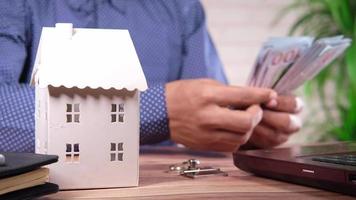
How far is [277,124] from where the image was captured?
3.57 ft

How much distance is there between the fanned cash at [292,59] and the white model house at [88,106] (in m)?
0.37

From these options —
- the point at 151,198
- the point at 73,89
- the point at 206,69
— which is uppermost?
the point at 206,69

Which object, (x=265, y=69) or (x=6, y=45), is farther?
(x=6, y=45)

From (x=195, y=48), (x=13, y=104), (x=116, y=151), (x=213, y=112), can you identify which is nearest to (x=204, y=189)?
(x=116, y=151)

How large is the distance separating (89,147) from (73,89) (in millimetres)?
64

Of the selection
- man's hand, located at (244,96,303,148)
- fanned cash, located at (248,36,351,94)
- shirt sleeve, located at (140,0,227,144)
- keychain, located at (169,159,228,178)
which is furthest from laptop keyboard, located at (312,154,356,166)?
shirt sleeve, located at (140,0,227,144)

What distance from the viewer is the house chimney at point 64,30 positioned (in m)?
0.61

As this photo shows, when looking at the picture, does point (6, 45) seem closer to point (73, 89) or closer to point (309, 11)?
point (73, 89)

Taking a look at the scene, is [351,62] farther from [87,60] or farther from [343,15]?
[87,60]

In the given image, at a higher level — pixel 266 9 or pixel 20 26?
pixel 266 9

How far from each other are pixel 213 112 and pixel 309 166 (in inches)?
14.1

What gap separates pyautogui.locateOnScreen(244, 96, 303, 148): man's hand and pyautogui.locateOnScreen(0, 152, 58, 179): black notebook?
0.59 meters

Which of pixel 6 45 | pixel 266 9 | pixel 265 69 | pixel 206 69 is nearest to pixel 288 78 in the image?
pixel 265 69

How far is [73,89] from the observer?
1.93 ft
